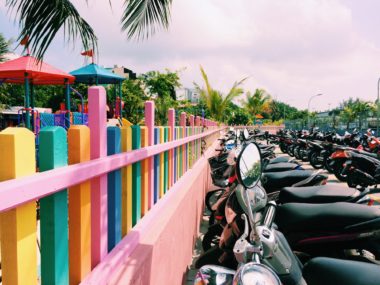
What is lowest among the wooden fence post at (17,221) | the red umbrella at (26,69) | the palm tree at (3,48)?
the wooden fence post at (17,221)

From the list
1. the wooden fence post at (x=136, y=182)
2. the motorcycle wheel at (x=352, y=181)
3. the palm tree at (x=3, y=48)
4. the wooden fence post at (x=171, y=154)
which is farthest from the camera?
the palm tree at (x=3, y=48)

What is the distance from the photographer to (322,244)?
2303 millimetres

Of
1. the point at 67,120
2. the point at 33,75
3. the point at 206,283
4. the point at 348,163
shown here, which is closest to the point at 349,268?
the point at 206,283

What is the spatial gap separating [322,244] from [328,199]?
0.38 meters

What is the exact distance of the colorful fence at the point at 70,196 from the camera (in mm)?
975

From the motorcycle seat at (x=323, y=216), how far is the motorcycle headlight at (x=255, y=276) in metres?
1.30

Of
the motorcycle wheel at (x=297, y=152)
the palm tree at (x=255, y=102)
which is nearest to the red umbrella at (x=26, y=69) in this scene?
the motorcycle wheel at (x=297, y=152)

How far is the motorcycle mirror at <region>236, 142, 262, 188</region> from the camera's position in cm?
133

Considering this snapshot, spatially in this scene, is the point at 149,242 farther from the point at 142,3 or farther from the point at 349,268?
the point at 142,3

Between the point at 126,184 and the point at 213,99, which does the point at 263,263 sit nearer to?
the point at 126,184

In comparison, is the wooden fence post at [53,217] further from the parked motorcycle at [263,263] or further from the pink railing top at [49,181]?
the parked motorcycle at [263,263]

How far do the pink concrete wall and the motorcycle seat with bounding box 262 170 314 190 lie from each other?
31.4 inches

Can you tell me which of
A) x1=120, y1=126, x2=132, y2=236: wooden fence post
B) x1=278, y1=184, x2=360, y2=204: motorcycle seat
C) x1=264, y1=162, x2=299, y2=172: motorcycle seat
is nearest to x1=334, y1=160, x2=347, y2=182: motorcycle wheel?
x1=264, y1=162, x2=299, y2=172: motorcycle seat

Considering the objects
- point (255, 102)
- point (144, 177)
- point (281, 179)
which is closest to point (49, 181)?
point (144, 177)
